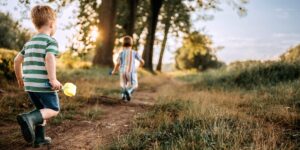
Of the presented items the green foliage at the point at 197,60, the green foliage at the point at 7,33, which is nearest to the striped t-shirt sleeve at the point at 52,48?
the green foliage at the point at 7,33

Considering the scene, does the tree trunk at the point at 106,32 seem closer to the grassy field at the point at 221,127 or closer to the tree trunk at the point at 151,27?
the tree trunk at the point at 151,27

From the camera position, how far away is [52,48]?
445cm

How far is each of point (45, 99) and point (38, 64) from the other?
0.48 metres

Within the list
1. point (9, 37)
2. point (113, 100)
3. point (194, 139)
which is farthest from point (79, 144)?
point (9, 37)

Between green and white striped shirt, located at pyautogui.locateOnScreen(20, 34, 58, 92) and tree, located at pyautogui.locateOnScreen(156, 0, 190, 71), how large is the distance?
87.5 ft

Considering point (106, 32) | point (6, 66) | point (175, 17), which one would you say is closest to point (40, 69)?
point (6, 66)

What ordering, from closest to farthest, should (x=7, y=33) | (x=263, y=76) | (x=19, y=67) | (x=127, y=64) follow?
1. (x=19, y=67)
2. (x=127, y=64)
3. (x=263, y=76)
4. (x=7, y=33)

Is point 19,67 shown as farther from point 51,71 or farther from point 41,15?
point 41,15

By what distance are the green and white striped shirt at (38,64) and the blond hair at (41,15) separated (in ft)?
0.57

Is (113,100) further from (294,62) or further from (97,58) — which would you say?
(97,58)

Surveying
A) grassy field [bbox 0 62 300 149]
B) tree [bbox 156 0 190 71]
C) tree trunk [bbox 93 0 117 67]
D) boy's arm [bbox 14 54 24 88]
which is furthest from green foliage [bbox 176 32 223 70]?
boy's arm [bbox 14 54 24 88]

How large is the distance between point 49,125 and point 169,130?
7.59 ft

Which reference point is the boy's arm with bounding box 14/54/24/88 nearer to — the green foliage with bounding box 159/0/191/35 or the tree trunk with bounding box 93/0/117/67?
the tree trunk with bounding box 93/0/117/67

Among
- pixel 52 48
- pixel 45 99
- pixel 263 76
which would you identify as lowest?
pixel 263 76
